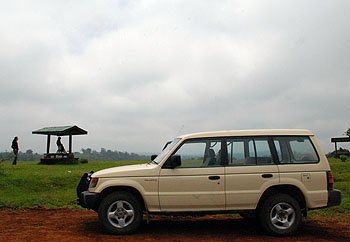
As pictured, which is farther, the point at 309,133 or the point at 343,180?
the point at 343,180

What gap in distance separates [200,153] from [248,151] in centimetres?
94

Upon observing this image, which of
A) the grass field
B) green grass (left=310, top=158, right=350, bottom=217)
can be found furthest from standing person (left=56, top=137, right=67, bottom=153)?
green grass (left=310, top=158, right=350, bottom=217)

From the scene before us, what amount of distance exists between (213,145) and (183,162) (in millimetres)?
704

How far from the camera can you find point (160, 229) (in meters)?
6.93

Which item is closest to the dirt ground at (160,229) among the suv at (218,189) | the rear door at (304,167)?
the suv at (218,189)

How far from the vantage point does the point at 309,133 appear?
22.4ft

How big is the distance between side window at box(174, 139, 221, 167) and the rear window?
1.21m

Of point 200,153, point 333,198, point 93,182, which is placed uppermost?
point 200,153

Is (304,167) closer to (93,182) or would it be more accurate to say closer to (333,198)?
(333,198)

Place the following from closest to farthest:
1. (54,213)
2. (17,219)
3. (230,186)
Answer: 1. (230,186)
2. (17,219)
3. (54,213)

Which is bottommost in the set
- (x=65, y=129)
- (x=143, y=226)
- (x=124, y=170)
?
(x=143, y=226)

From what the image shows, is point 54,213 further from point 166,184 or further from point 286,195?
point 286,195

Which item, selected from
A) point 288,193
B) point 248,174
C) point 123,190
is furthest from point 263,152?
point 123,190

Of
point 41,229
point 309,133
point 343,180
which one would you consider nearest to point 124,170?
point 41,229
